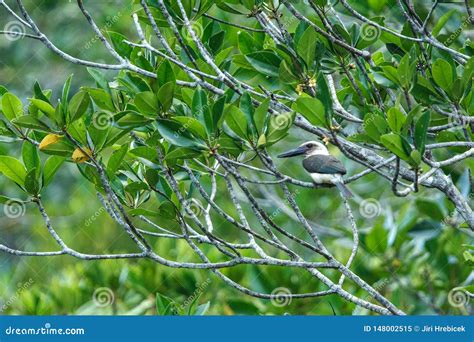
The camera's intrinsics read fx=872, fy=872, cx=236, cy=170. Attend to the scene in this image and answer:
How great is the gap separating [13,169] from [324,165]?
134cm

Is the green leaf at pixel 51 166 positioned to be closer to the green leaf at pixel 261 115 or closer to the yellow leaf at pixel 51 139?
the yellow leaf at pixel 51 139

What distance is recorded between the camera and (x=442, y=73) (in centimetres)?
316

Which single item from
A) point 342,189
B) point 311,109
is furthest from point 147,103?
point 342,189

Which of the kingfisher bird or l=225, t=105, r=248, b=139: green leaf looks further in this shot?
the kingfisher bird

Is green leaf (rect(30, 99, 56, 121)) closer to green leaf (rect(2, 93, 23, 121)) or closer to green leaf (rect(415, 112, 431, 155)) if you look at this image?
green leaf (rect(2, 93, 23, 121))

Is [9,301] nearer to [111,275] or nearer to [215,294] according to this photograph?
[111,275]

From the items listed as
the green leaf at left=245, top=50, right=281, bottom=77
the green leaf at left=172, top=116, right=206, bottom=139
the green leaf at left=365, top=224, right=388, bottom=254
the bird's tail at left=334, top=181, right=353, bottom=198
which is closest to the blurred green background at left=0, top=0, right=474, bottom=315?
the green leaf at left=365, top=224, right=388, bottom=254

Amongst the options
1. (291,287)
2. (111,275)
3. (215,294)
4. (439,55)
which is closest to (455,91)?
(439,55)

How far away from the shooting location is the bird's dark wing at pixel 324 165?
3793 millimetres

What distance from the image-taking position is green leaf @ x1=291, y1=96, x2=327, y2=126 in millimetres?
2881

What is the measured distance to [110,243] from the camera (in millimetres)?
6180

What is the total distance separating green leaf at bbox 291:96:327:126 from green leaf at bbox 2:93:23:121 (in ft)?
3.64

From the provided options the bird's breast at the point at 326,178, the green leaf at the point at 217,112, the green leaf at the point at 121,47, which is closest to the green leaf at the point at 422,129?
the green leaf at the point at 217,112

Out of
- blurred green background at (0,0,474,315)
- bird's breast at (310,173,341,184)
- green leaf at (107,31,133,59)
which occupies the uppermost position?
Answer: green leaf at (107,31,133,59)
